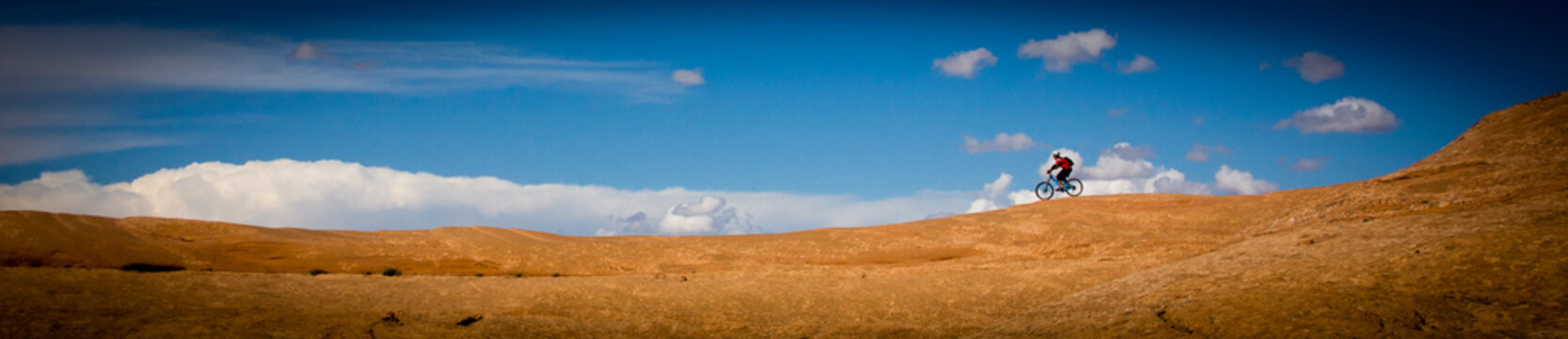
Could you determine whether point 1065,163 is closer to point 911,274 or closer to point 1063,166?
point 1063,166

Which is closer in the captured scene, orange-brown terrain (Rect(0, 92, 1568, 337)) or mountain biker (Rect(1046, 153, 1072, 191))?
orange-brown terrain (Rect(0, 92, 1568, 337))

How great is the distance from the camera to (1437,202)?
65.5 ft

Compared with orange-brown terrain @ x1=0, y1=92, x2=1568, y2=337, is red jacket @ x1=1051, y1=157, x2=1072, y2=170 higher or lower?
higher

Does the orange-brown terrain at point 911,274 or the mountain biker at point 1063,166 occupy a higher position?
the mountain biker at point 1063,166

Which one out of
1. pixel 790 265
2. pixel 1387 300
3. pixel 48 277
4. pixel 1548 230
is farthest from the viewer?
pixel 790 265

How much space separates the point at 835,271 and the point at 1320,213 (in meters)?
14.0

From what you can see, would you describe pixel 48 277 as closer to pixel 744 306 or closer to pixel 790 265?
pixel 744 306

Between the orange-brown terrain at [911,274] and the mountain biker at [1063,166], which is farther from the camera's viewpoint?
the mountain biker at [1063,166]

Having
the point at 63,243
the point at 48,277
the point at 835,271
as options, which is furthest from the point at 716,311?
the point at 63,243

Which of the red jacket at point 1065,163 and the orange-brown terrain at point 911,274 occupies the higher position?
the red jacket at point 1065,163

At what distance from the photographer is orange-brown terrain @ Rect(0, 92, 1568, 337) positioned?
12641 millimetres

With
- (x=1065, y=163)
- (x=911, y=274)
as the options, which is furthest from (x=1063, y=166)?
(x=911, y=274)

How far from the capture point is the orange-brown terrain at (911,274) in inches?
498

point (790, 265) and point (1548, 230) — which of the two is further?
point (790, 265)
